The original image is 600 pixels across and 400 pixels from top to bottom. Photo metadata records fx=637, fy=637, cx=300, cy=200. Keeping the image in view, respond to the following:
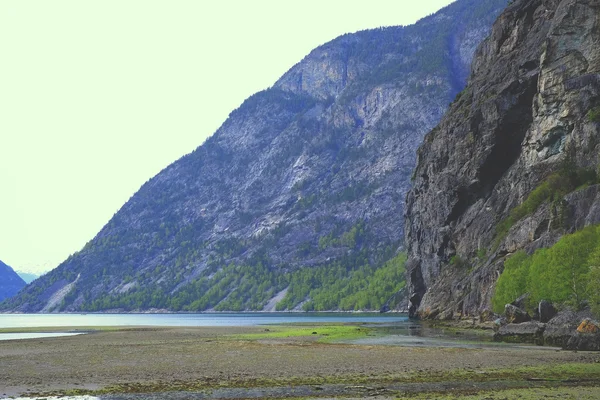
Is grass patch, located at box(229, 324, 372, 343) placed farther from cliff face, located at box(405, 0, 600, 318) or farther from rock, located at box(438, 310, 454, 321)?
rock, located at box(438, 310, 454, 321)

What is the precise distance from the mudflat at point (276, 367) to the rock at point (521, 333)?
446 inches

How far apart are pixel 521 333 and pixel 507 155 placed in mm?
77659

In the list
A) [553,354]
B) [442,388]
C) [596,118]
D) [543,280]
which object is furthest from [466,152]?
[442,388]

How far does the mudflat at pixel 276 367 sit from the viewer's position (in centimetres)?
4025

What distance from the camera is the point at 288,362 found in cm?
5272

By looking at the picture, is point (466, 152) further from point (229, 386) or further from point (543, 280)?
point (229, 386)

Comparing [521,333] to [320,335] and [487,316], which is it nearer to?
[320,335]

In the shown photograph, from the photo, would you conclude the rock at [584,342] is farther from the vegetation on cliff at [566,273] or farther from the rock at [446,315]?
the rock at [446,315]

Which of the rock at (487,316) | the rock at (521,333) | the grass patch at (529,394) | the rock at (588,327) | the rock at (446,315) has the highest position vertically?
the grass patch at (529,394)

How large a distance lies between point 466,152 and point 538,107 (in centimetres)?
2970

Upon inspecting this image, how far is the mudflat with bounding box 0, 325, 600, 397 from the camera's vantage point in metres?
40.2

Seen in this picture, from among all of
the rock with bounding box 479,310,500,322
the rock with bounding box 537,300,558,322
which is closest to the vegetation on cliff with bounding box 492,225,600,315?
the rock with bounding box 537,300,558,322

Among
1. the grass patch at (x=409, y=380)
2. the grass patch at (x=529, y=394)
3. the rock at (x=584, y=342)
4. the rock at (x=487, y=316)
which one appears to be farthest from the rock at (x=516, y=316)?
the grass patch at (x=529, y=394)

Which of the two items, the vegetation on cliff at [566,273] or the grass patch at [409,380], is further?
the vegetation on cliff at [566,273]
